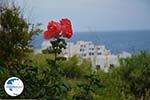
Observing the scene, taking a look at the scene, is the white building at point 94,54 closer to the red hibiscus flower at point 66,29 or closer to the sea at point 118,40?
the sea at point 118,40

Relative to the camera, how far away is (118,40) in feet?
36.1

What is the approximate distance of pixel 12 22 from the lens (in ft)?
25.3

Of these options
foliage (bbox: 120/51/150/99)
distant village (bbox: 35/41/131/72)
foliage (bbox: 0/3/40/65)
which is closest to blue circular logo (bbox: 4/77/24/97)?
foliage (bbox: 0/3/40/65)

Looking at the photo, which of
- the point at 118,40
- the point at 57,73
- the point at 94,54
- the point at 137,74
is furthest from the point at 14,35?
the point at 118,40

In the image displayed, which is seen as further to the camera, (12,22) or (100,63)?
(100,63)

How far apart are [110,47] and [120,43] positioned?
1.47ft

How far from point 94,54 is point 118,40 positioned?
96 centimetres

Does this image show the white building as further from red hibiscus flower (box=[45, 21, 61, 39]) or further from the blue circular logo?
the blue circular logo

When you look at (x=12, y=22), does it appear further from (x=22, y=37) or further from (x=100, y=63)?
(x=100, y=63)

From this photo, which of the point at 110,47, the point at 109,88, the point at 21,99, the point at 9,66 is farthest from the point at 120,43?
the point at 21,99

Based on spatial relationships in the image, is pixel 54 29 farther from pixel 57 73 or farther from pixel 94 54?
pixel 94 54

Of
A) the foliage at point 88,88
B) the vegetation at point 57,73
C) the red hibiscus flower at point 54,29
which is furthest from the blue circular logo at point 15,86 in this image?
the foliage at point 88,88

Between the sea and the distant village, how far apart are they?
0.11 m

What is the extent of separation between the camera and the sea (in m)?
9.26
